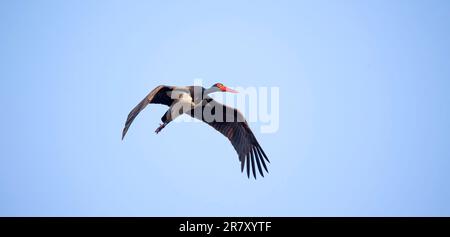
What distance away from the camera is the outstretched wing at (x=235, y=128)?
44.0ft

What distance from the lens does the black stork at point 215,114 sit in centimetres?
1305

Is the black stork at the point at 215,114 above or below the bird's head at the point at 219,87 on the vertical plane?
below

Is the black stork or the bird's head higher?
the bird's head

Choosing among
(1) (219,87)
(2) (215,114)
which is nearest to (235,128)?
(2) (215,114)

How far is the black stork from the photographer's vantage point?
514 inches

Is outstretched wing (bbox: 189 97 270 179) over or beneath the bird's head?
beneath

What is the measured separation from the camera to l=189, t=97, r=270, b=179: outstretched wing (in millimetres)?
13398

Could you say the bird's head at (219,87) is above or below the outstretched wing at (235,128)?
above
